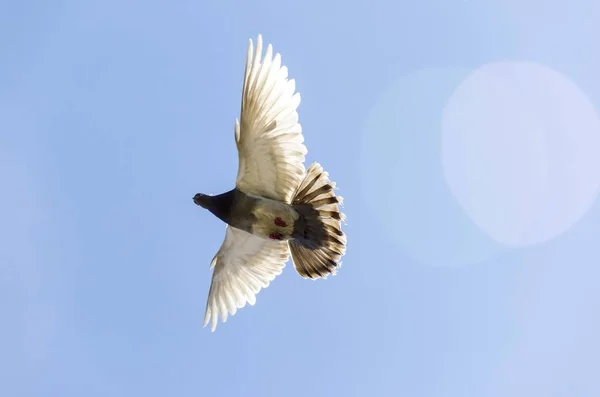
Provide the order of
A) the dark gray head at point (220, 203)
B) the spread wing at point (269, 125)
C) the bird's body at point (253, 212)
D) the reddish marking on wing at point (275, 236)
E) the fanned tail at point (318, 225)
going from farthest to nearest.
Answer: the reddish marking on wing at point (275, 236) → the dark gray head at point (220, 203) → the bird's body at point (253, 212) → the fanned tail at point (318, 225) → the spread wing at point (269, 125)

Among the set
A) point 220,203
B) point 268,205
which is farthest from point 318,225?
point 220,203

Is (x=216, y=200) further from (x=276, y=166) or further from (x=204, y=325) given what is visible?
(x=204, y=325)

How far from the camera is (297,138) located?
34.6ft

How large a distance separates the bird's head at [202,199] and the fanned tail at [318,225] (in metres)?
1.44

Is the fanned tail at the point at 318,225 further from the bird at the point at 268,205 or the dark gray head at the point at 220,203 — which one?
the dark gray head at the point at 220,203

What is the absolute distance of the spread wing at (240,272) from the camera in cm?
1254

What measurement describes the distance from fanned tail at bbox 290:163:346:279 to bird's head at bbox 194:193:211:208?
4.73 feet

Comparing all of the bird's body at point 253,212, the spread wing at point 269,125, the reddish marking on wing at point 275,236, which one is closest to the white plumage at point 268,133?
the spread wing at point 269,125

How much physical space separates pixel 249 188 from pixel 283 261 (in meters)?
1.91

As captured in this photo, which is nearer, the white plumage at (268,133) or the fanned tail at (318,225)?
the white plumage at (268,133)

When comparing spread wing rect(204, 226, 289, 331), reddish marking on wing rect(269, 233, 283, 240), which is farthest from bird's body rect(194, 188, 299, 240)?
spread wing rect(204, 226, 289, 331)

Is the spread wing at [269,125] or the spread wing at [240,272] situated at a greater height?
the spread wing at [269,125]

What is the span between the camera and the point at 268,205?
1120 centimetres

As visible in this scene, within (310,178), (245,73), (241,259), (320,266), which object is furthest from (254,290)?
(245,73)
